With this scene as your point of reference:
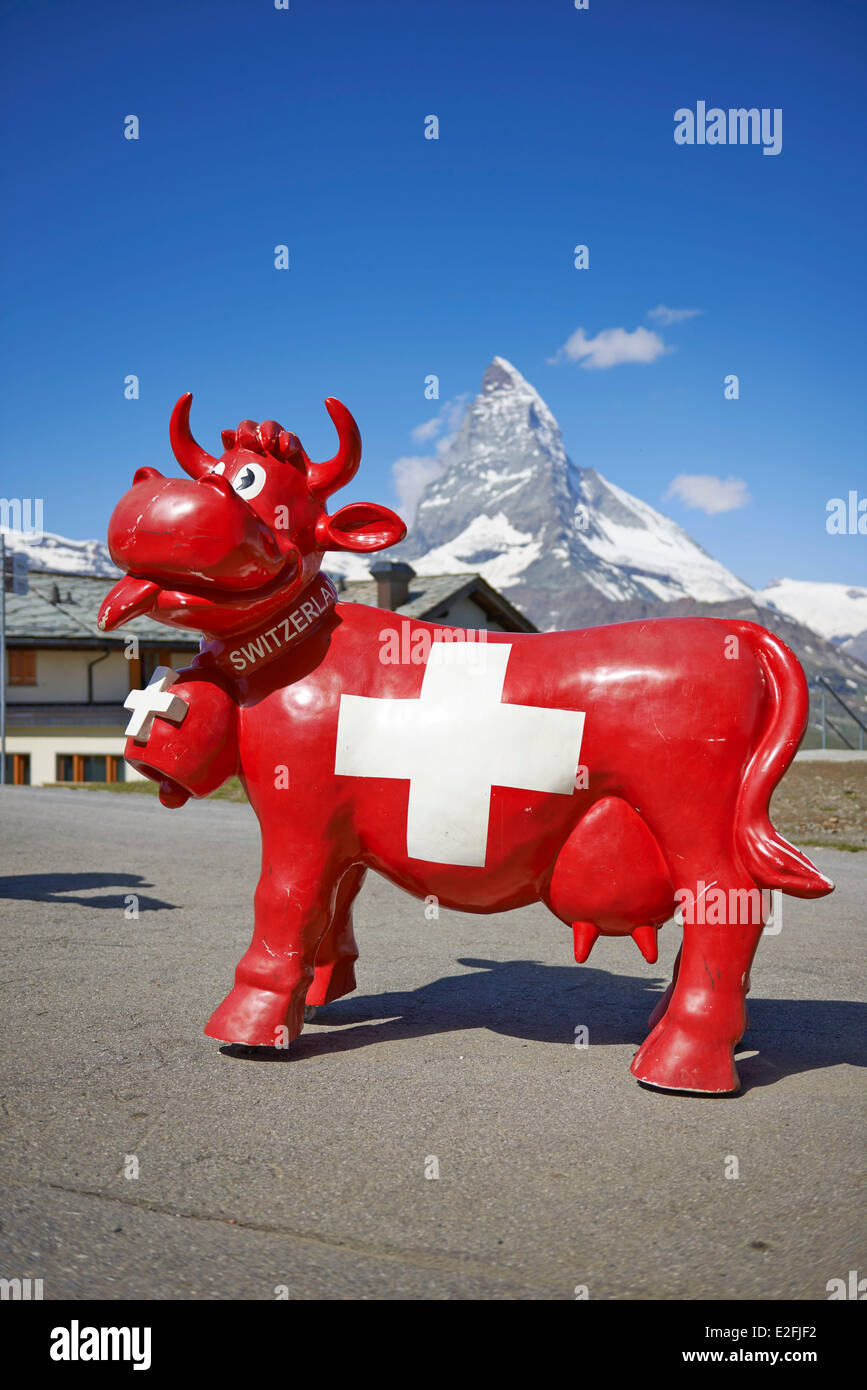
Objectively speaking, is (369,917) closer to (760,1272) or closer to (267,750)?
(267,750)

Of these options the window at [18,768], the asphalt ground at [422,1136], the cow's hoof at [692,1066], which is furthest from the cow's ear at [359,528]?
the window at [18,768]

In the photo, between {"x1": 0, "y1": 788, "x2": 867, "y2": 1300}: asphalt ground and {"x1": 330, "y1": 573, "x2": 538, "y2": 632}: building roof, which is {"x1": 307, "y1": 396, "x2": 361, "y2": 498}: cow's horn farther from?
{"x1": 330, "y1": 573, "x2": 538, "y2": 632}: building roof

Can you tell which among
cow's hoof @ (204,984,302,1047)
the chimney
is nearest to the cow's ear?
cow's hoof @ (204,984,302,1047)

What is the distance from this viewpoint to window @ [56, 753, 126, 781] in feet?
88.3

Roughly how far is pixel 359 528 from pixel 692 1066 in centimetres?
234

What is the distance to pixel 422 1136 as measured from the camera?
337 centimetres

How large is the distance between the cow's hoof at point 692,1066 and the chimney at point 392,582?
23186 millimetres

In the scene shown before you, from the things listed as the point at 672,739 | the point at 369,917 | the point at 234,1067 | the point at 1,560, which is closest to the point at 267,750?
the point at 234,1067

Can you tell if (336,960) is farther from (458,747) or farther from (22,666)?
(22,666)

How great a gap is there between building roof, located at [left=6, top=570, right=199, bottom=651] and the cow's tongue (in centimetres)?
2245

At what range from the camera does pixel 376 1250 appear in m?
2.64
